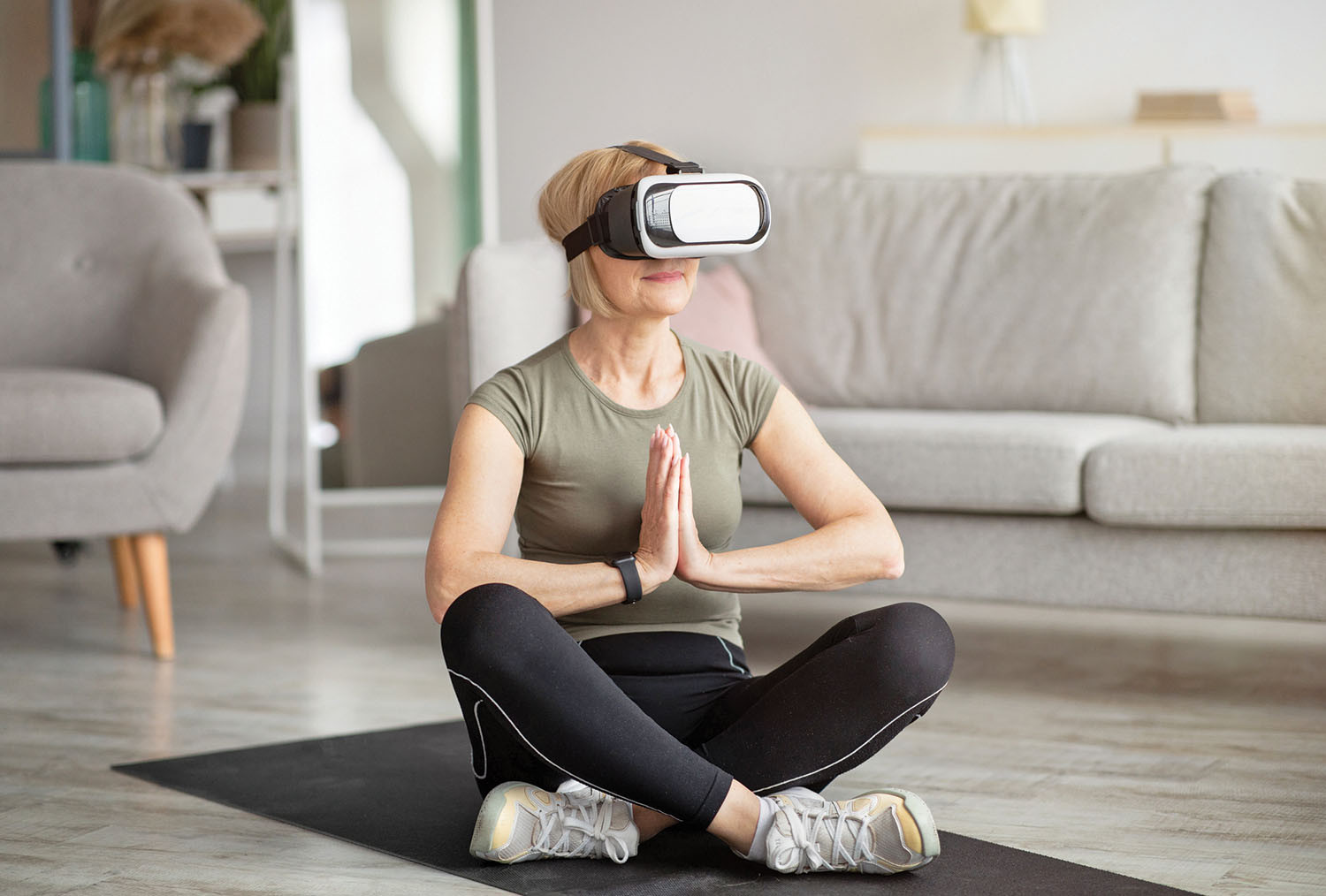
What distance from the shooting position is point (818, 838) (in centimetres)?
165

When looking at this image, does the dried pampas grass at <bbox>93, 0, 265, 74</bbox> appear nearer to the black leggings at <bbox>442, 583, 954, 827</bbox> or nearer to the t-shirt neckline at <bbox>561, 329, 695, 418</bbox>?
the t-shirt neckline at <bbox>561, 329, 695, 418</bbox>

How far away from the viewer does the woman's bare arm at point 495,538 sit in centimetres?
164

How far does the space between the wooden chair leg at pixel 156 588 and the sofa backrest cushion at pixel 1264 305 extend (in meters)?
2.01

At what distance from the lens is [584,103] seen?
5.48 meters

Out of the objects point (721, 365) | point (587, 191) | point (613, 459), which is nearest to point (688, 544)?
point (613, 459)

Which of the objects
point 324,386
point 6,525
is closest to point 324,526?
point 324,386

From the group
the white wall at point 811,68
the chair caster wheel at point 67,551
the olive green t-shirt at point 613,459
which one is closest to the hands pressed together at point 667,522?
the olive green t-shirt at point 613,459

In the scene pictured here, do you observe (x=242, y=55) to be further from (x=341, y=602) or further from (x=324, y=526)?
(x=341, y=602)

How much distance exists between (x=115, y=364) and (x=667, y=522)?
210 cm

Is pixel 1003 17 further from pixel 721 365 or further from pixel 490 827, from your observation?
pixel 490 827

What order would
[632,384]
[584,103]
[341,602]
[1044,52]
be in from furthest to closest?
[584,103] < [1044,52] < [341,602] < [632,384]

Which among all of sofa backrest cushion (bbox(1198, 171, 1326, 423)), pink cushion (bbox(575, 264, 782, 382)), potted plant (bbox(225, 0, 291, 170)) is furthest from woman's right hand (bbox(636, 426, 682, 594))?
potted plant (bbox(225, 0, 291, 170))

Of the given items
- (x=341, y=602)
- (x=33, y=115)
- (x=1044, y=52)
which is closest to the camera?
(x=341, y=602)

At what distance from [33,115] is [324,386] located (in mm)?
1161
